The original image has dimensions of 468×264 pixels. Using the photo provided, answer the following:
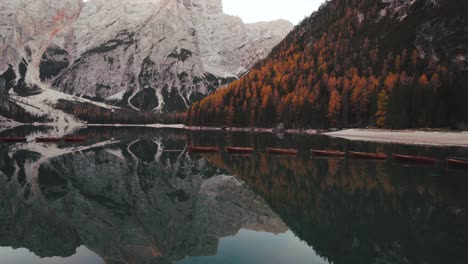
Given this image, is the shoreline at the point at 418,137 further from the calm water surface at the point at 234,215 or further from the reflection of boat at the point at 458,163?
the calm water surface at the point at 234,215

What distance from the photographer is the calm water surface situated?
2158 centimetres

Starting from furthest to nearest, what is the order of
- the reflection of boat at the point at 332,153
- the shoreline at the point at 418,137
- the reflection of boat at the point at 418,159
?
the shoreline at the point at 418,137, the reflection of boat at the point at 332,153, the reflection of boat at the point at 418,159

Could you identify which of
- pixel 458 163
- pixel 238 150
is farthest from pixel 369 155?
pixel 238 150

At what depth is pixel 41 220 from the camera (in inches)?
1136

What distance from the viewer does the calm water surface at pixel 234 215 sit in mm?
21578

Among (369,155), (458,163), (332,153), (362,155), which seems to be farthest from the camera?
(332,153)

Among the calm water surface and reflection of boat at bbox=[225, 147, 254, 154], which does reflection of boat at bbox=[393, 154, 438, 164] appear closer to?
the calm water surface

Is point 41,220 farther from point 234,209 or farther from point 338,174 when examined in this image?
point 338,174

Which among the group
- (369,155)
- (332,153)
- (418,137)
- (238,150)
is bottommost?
(238,150)

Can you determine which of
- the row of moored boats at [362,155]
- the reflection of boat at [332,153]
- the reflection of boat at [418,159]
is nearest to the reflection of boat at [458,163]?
the row of moored boats at [362,155]

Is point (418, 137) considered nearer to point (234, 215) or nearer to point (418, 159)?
point (418, 159)

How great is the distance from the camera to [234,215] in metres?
30.5

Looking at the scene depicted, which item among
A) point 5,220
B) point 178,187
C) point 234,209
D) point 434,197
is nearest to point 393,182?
point 434,197

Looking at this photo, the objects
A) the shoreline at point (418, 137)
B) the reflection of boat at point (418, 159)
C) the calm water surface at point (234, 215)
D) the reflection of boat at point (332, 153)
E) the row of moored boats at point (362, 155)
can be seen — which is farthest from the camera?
the shoreline at point (418, 137)
